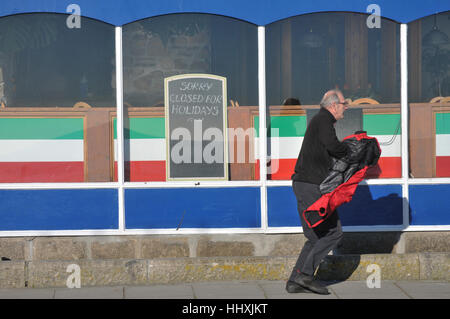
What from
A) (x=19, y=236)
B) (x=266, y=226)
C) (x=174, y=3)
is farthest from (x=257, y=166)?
(x=19, y=236)

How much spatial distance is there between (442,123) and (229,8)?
105 inches

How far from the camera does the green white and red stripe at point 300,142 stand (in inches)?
359

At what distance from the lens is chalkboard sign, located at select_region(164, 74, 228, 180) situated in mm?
9016

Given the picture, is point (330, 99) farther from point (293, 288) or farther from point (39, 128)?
point (39, 128)

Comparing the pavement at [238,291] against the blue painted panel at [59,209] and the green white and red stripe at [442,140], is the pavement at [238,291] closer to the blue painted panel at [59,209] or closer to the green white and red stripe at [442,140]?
the blue painted panel at [59,209]

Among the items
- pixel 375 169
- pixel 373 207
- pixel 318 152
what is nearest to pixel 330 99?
pixel 318 152

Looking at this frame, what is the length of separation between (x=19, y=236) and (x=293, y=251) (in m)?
2.92

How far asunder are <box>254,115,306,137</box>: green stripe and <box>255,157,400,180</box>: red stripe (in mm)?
296

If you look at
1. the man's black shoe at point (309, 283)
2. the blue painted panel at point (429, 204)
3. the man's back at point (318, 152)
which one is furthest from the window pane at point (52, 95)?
the blue painted panel at point (429, 204)

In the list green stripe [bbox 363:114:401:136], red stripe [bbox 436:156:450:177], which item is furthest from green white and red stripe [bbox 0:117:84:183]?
red stripe [bbox 436:156:450:177]

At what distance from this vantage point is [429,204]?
905cm

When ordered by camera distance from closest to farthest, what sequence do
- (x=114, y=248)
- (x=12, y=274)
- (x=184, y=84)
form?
(x=12, y=274) → (x=114, y=248) → (x=184, y=84)
